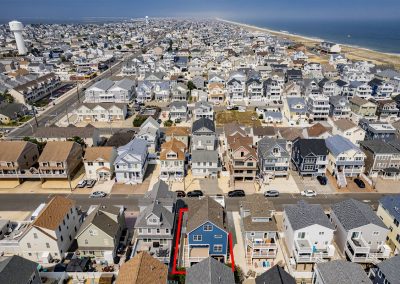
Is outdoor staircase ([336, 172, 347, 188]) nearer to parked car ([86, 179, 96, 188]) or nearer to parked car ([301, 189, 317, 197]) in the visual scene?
parked car ([301, 189, 317, 197])

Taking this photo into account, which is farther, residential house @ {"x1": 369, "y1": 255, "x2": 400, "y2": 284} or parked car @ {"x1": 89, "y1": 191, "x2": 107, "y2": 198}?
parked car @ {"x1": 89, "y1": 191, "x2": 107, "y2": 198}

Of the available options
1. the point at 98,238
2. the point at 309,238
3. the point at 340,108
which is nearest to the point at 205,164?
the point at 309,238

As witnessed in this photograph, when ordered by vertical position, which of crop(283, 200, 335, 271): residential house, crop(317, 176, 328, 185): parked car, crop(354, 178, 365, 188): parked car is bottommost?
crop(354, 178, 365, 188): parked car

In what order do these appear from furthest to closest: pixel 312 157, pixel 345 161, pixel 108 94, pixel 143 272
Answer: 1. pixel 108 94
2. pixel 345 161
3. pixel 312 157
4. pixel 143 272

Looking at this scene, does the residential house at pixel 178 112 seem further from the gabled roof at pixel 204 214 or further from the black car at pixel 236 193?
the gabled roof at pixel 204 214

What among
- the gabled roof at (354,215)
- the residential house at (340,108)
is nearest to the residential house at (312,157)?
the gabled roof at (354,215)

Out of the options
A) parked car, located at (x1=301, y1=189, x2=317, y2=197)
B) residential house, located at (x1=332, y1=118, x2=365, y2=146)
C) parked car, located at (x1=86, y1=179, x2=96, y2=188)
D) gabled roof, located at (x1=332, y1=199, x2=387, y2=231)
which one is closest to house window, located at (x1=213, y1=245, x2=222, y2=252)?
gabled roof, located at (x1=332, y1=199, x2=387, y2=231)

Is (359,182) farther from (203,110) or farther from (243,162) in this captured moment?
(203,110)
